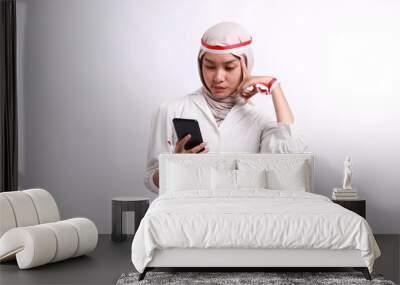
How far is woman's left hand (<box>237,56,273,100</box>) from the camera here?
707 cm

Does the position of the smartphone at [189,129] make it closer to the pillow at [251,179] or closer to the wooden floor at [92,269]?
the pillow at [251,179]

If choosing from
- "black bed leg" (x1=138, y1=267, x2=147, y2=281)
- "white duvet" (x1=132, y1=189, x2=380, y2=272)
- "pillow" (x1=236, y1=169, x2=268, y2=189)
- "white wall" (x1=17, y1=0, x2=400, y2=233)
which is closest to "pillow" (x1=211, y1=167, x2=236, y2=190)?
"pillow" (x1=236, y1=169, x2=268, y2=189)

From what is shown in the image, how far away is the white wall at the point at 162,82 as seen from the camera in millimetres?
7133

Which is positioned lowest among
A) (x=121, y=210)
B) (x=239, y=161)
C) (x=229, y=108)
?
(x=121, y=210)

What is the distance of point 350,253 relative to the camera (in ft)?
15.8

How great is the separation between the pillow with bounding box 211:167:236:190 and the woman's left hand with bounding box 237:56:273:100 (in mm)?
1119

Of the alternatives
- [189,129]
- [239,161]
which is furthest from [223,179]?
[189,129]

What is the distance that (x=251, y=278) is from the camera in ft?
15.9

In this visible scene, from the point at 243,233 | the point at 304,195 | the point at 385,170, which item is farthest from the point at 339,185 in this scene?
the point at 243,233

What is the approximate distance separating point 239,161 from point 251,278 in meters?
2.04

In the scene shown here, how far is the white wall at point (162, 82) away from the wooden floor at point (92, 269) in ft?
3.57

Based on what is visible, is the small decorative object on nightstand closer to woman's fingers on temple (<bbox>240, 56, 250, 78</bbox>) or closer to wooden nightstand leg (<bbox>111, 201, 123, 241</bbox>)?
woman's fingers on temple (<bbox>240, 56, 250, 78</bbox>)

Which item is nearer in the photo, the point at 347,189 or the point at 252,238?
the point at 252,238

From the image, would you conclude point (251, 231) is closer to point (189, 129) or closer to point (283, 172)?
point (283, 172)
